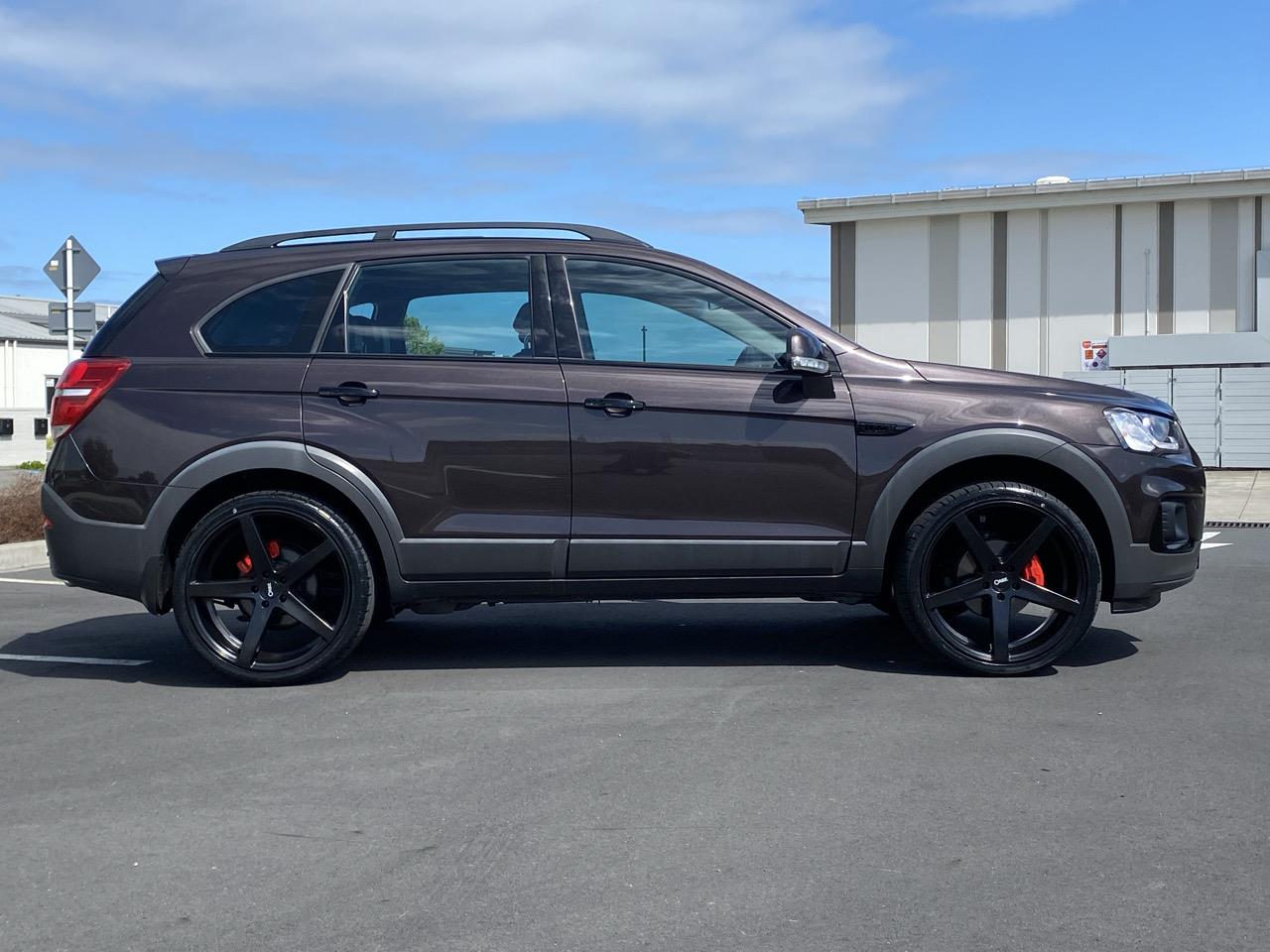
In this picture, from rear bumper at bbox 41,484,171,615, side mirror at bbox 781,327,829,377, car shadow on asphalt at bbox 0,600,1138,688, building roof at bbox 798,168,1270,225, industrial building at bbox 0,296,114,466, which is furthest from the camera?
industrial building at bbox 0,296,114,466

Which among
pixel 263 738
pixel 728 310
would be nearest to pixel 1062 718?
pixel 728 310

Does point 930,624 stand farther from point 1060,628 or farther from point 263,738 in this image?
point 263,738

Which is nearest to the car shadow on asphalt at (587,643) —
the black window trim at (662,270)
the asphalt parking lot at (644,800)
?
the asphalt parking lot at (644,800)

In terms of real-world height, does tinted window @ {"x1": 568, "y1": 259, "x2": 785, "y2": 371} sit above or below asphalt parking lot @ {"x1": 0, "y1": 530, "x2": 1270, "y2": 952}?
above

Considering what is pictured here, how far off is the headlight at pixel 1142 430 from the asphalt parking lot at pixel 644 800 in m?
0.94

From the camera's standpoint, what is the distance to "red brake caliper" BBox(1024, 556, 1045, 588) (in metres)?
5.80

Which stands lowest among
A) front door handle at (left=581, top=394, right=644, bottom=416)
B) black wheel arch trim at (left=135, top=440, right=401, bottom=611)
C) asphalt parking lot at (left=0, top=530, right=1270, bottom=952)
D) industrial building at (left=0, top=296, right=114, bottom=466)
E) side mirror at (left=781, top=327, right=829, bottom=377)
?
asphalt parking lot at (left=0, top=530, right=1270, bottom=952)

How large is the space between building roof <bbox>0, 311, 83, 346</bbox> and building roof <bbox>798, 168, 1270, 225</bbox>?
3529 centimetres

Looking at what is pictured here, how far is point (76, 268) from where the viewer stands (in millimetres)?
14555

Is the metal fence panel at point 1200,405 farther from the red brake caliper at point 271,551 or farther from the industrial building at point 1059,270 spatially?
the red brake caliper at point 271,551

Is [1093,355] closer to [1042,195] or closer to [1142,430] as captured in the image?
[1042,195]

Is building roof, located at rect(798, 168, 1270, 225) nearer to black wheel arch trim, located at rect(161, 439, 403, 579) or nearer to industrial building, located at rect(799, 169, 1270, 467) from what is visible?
industrial building, located at rect(799, 169, 1270, 467)

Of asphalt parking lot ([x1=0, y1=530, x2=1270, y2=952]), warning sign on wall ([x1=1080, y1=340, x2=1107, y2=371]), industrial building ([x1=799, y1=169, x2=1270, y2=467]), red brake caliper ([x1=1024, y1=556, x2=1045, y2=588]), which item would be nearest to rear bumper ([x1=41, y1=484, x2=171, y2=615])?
asphalt parking lot ([x1=0, y1=530, x2=1270, y2=952])

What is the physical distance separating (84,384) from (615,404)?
2.18 m
